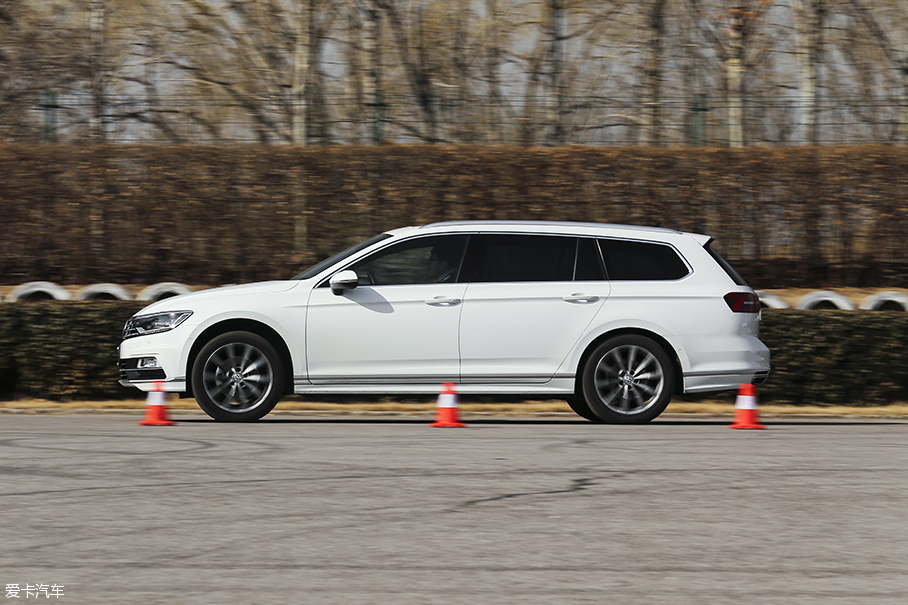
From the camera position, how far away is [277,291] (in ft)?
33.2

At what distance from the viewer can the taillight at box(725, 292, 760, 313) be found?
10180 millimetres

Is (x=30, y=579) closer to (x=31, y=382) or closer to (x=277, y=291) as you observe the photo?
(x=277, y=291)

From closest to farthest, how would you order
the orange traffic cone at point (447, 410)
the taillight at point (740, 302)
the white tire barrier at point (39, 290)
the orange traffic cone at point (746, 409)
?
the orange traffic cone at point (447, 410)
the orange traffic cone at point (746, 409)
the taillight at point (740, 302)
the white tire barrier at point (39, 290)

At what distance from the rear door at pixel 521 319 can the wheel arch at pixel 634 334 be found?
18 centimetres

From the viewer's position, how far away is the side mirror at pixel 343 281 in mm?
9953

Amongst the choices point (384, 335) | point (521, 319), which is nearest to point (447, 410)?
point (384, 335)

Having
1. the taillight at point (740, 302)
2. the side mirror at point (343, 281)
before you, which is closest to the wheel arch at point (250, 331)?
the side mirror at point (343, 281)

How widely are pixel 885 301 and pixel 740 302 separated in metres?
4.90

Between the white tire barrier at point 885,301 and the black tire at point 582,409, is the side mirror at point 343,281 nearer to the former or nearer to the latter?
the black tire at point 582,409

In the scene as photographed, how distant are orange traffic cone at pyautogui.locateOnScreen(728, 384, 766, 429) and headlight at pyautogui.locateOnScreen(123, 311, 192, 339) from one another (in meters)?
4.79

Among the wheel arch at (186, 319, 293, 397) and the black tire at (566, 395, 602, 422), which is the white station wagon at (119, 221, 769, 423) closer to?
the wheel arch at (186, 319, 293, 397)

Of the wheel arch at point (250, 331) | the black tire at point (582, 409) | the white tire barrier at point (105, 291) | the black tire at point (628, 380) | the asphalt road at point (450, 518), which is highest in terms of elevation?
the white tire barrier at point (105, 291)

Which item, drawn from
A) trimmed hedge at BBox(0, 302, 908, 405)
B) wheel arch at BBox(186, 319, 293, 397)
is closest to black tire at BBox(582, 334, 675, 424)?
wheel arch at BBox(186, 319, 293, 397)

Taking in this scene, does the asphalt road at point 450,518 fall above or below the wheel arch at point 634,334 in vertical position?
below
